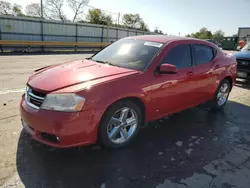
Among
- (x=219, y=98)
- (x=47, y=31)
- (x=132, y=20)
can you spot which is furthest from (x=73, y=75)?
(x=132, y=20)

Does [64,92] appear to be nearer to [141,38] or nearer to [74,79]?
[74,79]

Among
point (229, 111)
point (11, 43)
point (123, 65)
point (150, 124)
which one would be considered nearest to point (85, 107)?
point (123, 65)

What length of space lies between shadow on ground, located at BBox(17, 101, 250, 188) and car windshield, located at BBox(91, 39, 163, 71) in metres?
1.22

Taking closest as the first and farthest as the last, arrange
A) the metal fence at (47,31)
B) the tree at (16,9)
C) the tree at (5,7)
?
the metal fence at (47,31), the tree at (5,7), the tree at (16,9)

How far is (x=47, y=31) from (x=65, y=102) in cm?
2019

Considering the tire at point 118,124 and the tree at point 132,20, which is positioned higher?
the tree at point 132,20

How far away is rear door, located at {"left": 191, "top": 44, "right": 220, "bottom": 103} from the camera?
459cm

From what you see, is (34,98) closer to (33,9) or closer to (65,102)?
(65,102)

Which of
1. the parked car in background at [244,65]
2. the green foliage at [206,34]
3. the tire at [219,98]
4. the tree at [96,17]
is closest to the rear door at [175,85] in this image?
the tire at [219,98]

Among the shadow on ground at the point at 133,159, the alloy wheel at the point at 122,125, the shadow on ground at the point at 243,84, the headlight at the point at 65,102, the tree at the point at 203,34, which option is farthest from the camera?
the tree at the point at 203,34

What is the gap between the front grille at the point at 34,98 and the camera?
300 centimetres

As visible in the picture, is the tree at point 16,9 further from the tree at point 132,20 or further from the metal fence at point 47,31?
the metal fence at point 47,31

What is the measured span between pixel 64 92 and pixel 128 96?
0.89m

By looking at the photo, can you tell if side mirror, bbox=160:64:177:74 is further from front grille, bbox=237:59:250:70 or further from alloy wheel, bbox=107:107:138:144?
front grille, bbox=237:59:250:70
